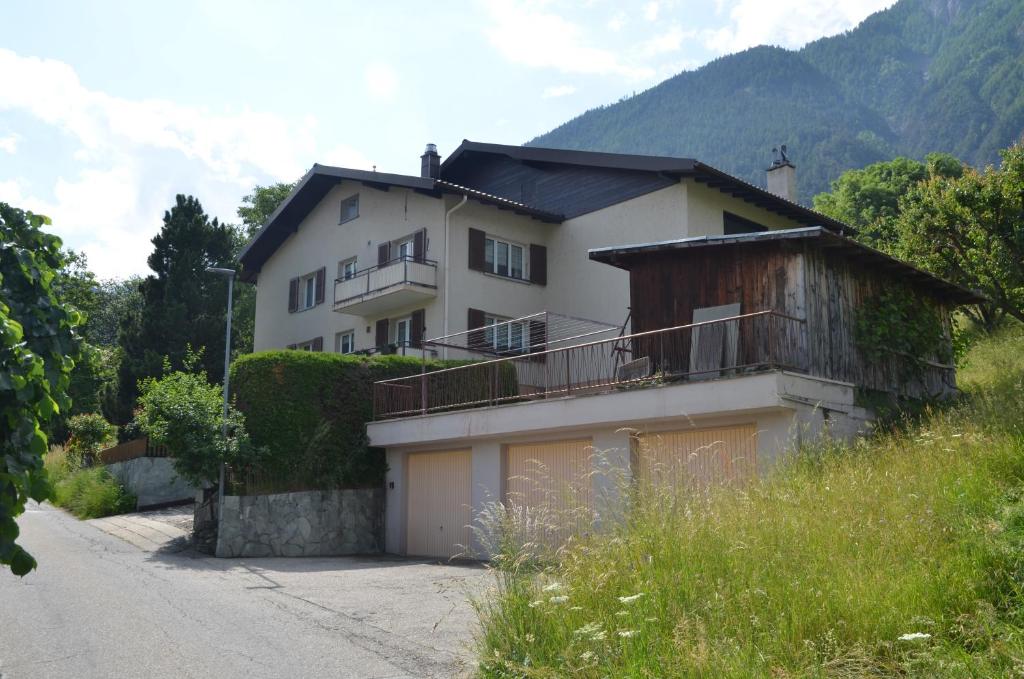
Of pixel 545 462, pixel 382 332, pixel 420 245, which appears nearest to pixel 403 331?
pixel 382 332

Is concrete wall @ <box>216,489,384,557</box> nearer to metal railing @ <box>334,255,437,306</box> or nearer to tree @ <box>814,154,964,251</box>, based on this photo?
metal railing @ <box>334,255,437,306</box>

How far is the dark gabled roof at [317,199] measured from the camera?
2662 centimetres

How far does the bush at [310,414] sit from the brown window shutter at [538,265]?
317 inches

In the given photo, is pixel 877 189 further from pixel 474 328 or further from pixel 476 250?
pixel 474 328

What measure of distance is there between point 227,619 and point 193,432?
8955 millimetres

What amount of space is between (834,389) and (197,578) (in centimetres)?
1051

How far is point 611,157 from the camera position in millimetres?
26172

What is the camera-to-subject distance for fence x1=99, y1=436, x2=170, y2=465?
85.3 ft

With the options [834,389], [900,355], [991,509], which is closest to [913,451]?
[991,509]

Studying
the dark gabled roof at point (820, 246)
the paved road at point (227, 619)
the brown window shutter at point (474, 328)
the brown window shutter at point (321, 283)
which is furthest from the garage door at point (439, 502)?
the brown window shutter at point (321, 283)

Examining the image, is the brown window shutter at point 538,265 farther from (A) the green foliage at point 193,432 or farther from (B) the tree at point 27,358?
(B) the tree at point 27,358

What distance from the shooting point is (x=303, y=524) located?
782 inches

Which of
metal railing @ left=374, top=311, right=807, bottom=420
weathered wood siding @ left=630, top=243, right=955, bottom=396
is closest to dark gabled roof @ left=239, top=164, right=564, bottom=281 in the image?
metal railing @ left=374, top=311, right=807, bottom=420

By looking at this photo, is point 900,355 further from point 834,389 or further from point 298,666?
point 298,666
